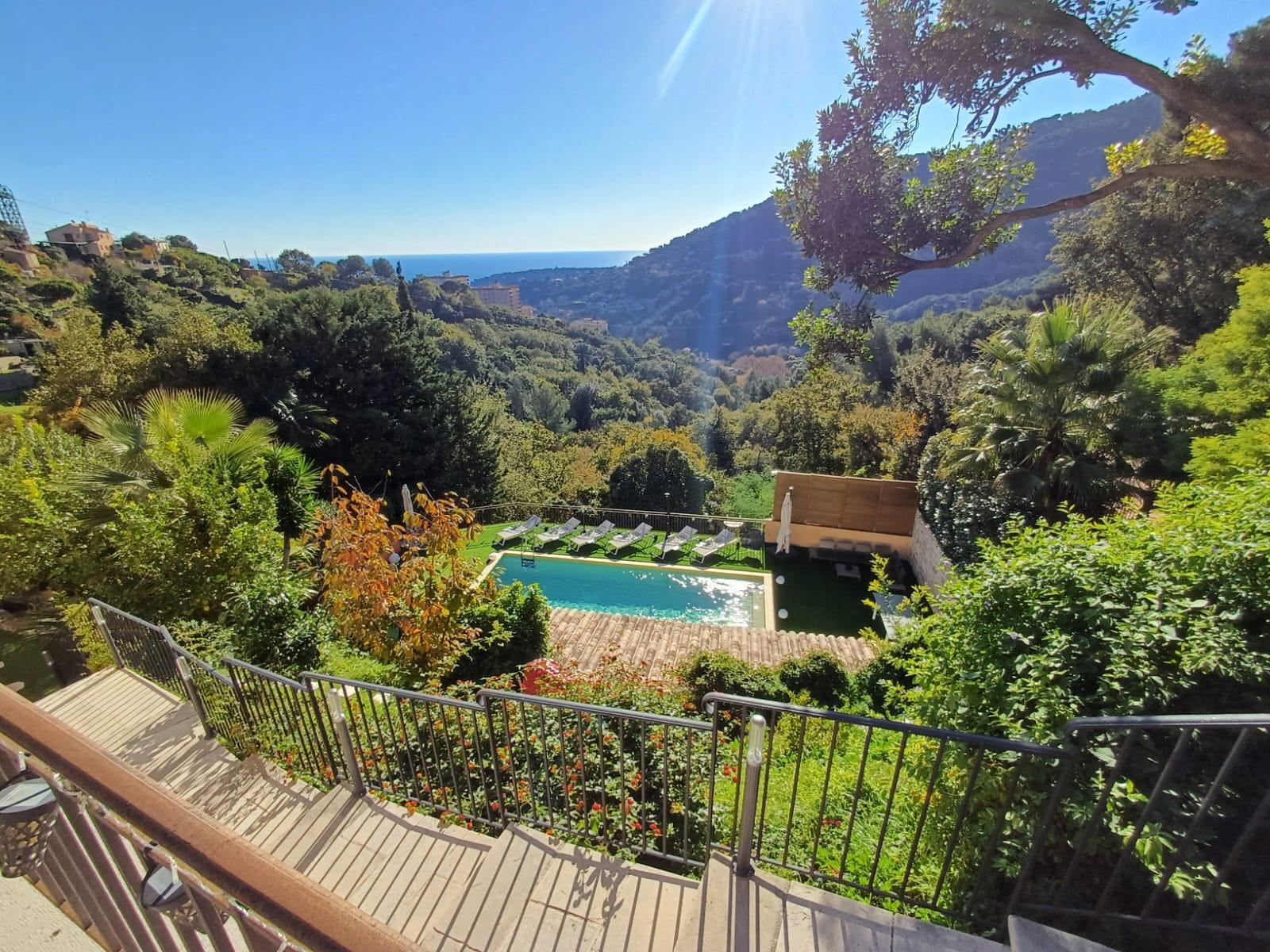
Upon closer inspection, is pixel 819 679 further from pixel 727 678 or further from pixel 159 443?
pixel 159 443

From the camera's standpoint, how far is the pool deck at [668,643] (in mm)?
7109

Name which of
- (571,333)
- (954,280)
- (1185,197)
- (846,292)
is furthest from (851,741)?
(954,280)

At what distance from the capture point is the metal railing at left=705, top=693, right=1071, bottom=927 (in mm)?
1936

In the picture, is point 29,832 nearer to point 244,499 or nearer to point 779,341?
point 244,499

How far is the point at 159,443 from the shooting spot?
5.68m

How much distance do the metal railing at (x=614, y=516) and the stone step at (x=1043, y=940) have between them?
1033cm

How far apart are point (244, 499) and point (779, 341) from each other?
4262 inches

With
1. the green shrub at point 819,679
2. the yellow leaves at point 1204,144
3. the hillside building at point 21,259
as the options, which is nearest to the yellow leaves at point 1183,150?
the yellow leaves at point 1204,144

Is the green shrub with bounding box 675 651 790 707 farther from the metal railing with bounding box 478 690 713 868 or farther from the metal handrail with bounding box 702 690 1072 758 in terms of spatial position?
the metal handrail with bounding box 702 690 1072 758

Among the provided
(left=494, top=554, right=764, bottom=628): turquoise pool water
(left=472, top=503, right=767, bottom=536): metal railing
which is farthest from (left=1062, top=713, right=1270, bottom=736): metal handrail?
(left=472, top=503, right=767, bottom=536): metal railing

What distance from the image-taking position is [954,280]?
87375 millimetres

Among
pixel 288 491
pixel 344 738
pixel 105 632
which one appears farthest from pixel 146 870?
pixel 288 491

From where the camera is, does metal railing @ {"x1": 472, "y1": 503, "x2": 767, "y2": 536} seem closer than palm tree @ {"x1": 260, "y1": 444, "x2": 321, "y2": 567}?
No

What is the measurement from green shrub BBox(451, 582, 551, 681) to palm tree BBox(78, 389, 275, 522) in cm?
332
